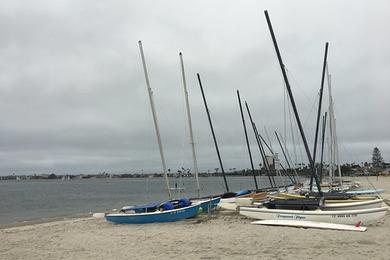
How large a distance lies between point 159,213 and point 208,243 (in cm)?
775

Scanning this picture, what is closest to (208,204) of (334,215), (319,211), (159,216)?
(159,216)

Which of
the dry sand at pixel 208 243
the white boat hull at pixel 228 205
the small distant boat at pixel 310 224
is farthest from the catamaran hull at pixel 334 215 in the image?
the white boat hull at pixel 228 205

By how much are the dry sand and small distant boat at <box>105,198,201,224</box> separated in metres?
1.89

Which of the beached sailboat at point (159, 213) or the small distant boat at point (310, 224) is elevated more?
the beached sailboat at point (159, 213)

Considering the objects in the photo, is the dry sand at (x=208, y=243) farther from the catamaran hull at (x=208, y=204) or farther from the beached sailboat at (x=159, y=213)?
the catamaran hull at (x=208, y=204)

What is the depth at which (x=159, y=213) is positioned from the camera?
74.4ft

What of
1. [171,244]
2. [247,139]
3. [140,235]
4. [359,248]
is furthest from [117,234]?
[247,139]

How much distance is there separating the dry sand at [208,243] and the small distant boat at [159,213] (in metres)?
1.89

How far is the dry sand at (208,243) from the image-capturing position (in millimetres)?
13117

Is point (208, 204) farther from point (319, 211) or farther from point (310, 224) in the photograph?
point (310, 224)

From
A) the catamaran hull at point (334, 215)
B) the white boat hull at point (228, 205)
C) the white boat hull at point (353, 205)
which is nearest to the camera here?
the catamaran hull at point (334, 215)

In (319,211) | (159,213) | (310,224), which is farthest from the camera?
(159,213)

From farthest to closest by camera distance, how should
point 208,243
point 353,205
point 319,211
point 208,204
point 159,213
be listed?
point 208,204, point 159,213, point 353,205, point 319,211, point 208,243

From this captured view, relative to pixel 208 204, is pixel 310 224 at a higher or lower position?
lower
